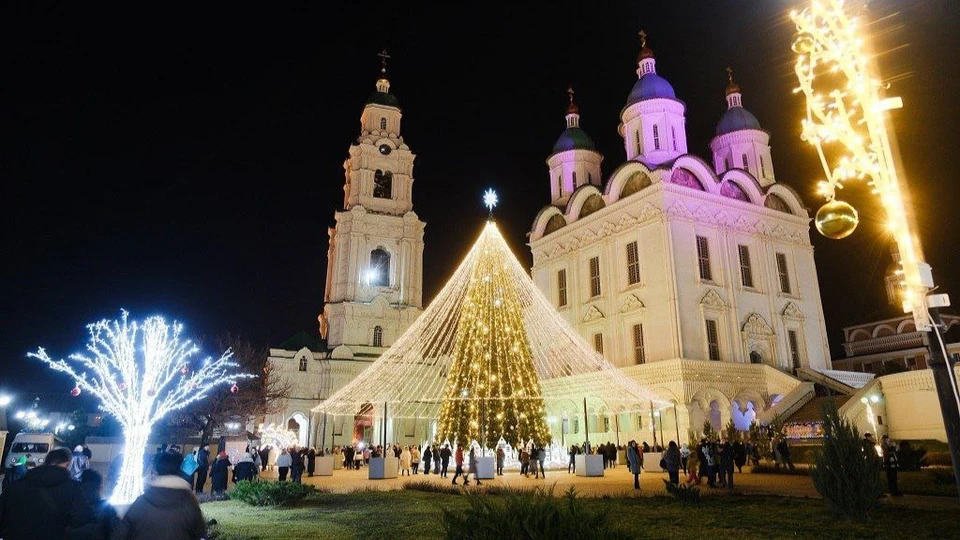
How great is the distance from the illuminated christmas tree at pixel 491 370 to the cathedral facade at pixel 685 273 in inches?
368

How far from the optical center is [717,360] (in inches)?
1211

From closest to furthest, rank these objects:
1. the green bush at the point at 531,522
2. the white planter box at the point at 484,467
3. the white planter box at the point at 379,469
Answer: the green bush at the point at 531,522 → the white planter box at the point at 484,467 → the white planter box at the point at 379,469

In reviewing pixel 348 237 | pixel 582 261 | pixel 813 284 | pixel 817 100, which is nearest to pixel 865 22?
pixel 817 100

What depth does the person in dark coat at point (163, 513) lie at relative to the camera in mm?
4078

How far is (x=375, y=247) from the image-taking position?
2012 inches

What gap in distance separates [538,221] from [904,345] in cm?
3349

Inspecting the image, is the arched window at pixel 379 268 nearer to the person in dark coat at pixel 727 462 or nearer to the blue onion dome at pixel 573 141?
the blue onion dome at pixel 573 141

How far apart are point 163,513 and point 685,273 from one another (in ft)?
97.8

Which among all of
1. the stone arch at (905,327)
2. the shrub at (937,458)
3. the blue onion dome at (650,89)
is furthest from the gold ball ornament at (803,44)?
the stone arch at (905,327)

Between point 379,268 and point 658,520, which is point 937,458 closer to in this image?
point 658,520

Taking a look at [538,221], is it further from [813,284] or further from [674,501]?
[674,501]

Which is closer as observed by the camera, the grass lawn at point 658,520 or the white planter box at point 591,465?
A: the grass lawn at point 658,520

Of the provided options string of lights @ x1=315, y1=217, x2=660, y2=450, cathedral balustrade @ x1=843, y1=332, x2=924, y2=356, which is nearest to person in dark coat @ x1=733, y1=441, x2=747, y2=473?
string of lights @ x1=315, y1=217, x2=660, y2=450

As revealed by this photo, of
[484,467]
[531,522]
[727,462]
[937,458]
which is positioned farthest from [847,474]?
[937,458]
